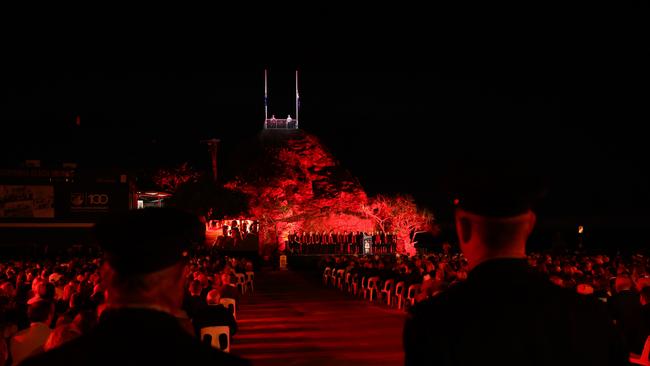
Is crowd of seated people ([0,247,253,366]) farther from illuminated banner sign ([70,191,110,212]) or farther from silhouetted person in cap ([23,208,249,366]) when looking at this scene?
illuminated banner sign ([70,191,110,212])

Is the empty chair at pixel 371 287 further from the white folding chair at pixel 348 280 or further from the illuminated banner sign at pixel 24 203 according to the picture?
the illuminated banner sign at pixel 24 203

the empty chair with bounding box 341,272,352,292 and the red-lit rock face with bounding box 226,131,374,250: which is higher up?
the red-lit rock face with bounding box 226,131,374,250

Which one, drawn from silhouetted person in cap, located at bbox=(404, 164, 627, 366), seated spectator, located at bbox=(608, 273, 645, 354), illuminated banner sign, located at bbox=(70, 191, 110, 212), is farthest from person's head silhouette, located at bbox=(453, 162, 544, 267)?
illuminated banner sign, located at bbox=(70, 191, 110, 212)

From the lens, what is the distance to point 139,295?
2271 mm

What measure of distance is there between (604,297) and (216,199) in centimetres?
3767

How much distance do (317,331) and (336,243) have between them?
32.5 metres

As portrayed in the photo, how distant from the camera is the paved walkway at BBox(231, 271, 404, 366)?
12164 mm

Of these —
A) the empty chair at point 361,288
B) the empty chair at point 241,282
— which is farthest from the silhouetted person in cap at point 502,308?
the empty chair at point 241,282

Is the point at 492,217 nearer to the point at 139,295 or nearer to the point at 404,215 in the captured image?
the point at 139,295

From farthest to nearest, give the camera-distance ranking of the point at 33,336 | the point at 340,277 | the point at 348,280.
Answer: the point at 340,277 < the point at 348,280 < the point at 33,336

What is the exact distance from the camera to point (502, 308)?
7.57 ft

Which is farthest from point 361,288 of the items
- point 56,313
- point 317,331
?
point 56,313

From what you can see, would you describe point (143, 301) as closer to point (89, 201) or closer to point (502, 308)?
point (502, 308)

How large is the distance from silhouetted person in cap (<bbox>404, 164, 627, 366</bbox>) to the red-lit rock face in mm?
50305
